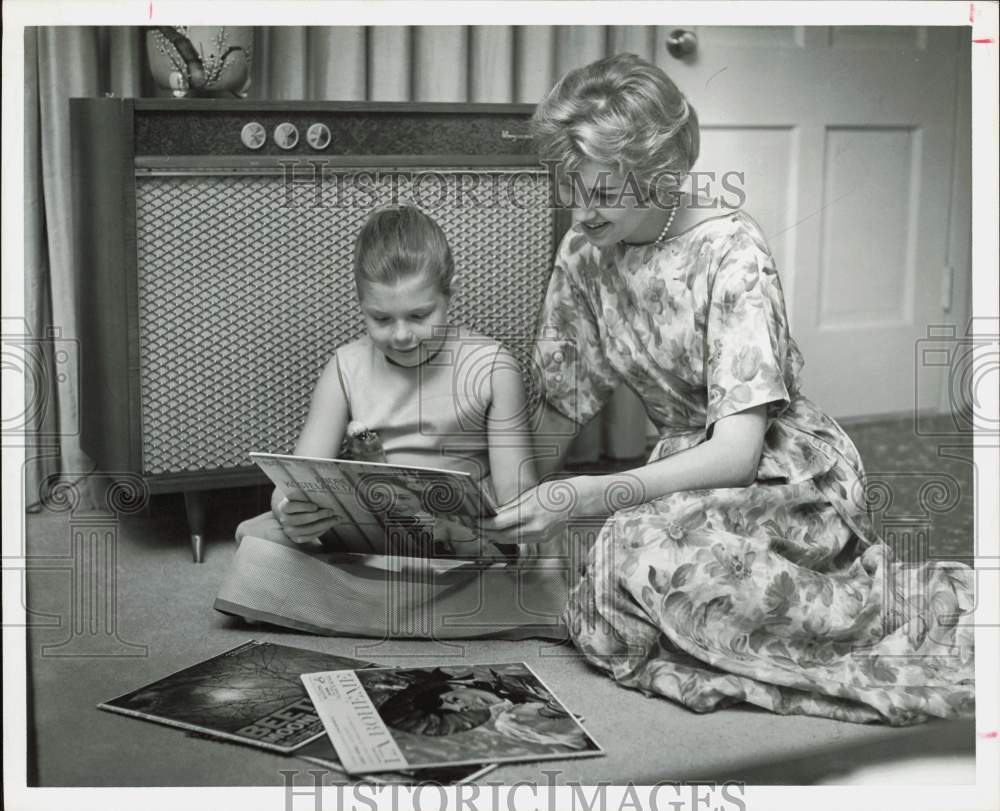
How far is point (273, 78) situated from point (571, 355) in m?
0.53

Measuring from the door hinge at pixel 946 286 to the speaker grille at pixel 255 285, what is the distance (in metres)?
0.51

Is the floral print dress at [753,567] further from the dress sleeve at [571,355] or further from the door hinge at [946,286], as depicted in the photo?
the door hinge at [946,286]

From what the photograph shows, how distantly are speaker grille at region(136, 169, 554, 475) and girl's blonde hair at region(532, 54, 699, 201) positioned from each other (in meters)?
0.28

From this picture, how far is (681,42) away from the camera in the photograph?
133 cm

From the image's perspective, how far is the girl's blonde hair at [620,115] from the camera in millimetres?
1068

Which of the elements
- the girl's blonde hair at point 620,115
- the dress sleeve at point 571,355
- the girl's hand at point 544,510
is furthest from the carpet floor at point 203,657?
the girl's blonde hair at point 620,115

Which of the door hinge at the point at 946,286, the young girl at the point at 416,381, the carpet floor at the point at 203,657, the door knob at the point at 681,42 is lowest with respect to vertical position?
the carpet floor at the point at 203,657

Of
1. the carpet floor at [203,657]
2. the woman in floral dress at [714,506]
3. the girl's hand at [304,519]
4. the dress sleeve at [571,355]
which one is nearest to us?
the carpet floor at [203,657]

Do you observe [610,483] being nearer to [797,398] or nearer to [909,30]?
[797,398]

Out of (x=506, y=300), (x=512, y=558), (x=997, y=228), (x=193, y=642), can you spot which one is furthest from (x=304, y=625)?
(x=997, y=228)

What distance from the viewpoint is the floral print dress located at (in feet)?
3.21

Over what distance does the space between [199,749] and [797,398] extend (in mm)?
664

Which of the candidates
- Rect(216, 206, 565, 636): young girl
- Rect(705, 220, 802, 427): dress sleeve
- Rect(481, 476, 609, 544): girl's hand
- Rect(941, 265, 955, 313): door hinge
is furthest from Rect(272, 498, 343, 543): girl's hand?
Rect(941, 265, 955, 313): door hinge

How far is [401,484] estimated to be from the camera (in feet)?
3.17
